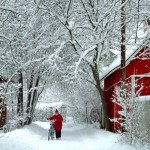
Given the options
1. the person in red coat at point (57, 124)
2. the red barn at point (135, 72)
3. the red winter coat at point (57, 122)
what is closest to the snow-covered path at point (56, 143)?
Answer: the person in red coat at point (57, 124)

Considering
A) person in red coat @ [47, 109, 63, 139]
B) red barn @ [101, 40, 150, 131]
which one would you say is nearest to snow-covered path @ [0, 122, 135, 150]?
person in red coat @ [47, 109, 63, 139]

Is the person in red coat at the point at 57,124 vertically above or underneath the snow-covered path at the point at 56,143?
above

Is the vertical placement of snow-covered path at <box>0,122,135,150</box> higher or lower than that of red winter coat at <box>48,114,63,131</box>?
lower

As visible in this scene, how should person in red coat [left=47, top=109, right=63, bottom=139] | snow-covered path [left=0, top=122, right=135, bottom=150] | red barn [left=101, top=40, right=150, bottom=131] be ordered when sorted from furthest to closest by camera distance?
red barn [left=101, top=40, right=150, bottom=131], person in red coat [left=47, top=109, right=63, bottom=139], snow-covered path [left=0, top=122, right=135, bottom=150]

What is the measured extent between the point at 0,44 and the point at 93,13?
7.24m

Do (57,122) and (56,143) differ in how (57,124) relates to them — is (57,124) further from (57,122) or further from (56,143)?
(56,143)

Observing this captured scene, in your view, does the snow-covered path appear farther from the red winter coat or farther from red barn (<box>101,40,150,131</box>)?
red barn (<box>101,40,150,131</box>)

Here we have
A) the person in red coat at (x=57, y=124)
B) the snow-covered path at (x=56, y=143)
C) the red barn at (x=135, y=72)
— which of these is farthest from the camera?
the red barn at (x=135, y=72)

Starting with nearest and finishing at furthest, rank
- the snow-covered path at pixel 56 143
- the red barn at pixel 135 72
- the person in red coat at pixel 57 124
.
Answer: the snow-covered path at pixel 56 143 → the person in red coat at pixel 57 124 → the red barn at pixel 135 72

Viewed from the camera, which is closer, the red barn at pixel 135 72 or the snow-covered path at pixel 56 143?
the snow-covered path at pixel 56 143

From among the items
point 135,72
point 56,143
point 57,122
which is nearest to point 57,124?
point 57,122

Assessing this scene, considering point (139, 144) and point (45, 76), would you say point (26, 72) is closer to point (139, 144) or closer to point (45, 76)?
point (45, 76)

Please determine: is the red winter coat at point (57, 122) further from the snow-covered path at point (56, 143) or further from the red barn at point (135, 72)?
the red barn at point (135, 72)

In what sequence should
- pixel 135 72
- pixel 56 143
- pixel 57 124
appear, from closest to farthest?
pixel 56 143
pixel 57 124
pixel 135 72
